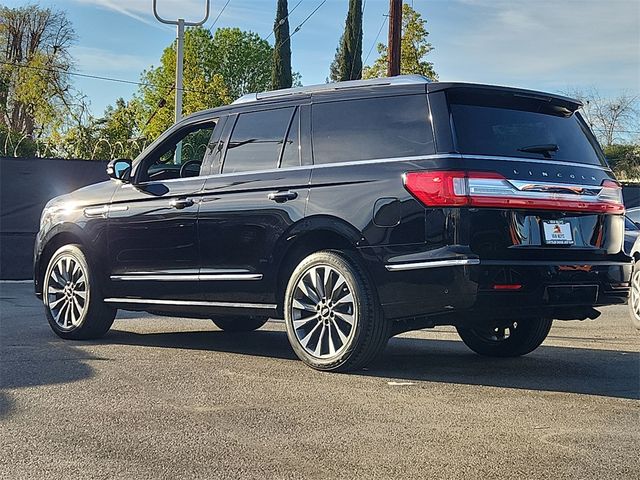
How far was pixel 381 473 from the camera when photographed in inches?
141

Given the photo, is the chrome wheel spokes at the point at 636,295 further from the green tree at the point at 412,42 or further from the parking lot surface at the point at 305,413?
the green tree at the point at 412,42

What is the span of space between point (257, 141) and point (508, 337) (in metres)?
2.49

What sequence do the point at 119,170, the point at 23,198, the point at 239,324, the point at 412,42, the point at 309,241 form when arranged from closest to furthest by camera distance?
the point at 309,241, the point at 119,170, the point at 239,324, the point at 23,198, the point at 412,42

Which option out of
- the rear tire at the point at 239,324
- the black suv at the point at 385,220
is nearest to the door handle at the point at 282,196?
the black suv at the point at 385,220

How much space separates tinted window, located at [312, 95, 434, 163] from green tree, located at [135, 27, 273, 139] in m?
50.7

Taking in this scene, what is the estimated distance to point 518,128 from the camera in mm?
5727

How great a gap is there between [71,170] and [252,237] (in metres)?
8.94

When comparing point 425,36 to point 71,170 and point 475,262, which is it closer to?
point 71,170

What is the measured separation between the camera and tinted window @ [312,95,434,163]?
18.4 feet

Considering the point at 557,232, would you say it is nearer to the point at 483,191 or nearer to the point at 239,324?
the point at 483,191

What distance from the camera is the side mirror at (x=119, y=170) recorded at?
743 centimetres

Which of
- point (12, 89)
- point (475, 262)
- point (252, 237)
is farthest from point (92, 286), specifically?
point (12, 89)

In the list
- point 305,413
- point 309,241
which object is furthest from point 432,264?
point 305,413

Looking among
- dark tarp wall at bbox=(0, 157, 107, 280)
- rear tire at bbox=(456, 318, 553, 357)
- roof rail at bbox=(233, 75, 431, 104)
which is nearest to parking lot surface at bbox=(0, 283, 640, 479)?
rear tire at bbox=(456, 318, 553, 357)
